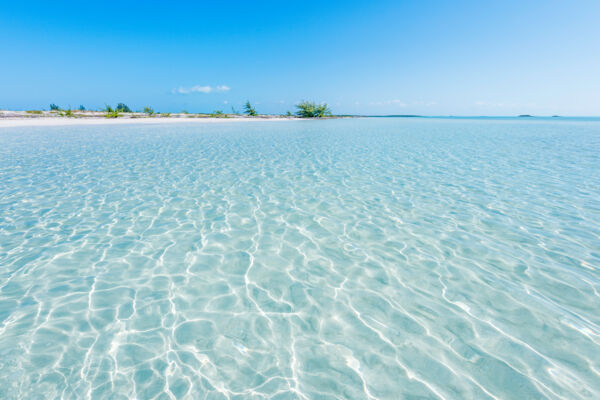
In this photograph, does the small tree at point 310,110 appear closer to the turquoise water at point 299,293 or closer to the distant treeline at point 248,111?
the distant treeline at point 248,111

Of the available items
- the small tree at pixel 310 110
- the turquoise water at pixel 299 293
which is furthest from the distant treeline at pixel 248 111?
the turquoise water at pixel 299 293

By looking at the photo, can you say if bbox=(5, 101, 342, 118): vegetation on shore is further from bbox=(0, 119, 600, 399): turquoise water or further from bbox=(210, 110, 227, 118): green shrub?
bbox=(0, 119, 600, 399): turquoise water

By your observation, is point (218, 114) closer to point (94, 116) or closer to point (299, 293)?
point (94, 116)

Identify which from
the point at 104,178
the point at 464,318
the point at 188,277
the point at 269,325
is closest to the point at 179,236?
the point at 188,277

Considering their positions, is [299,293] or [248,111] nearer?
[299,293]

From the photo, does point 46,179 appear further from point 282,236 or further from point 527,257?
point 527,257

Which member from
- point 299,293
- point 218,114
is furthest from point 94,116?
point 299,293

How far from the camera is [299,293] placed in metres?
3.05

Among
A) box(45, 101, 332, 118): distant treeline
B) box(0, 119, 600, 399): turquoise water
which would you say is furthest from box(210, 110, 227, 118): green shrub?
box(0, 119, 600, 399): turquoise water

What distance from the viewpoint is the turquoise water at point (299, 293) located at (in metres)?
2.11

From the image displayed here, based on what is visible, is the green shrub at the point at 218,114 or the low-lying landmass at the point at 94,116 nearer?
the low-lying landmass at the point at 94,116

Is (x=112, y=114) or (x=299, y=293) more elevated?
(x=112, y=114)

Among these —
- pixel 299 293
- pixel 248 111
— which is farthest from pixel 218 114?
pixel 299 293

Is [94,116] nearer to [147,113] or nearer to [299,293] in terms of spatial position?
[147,113]
